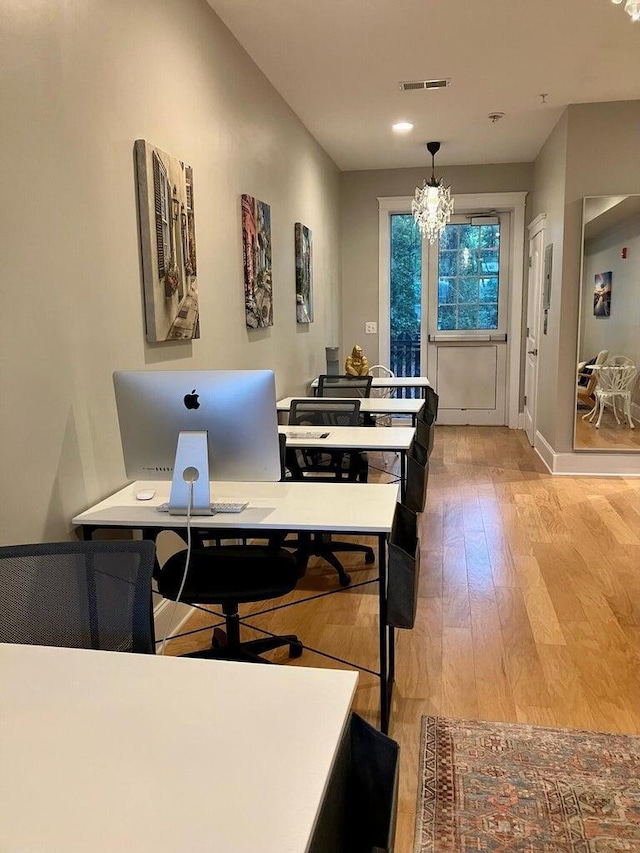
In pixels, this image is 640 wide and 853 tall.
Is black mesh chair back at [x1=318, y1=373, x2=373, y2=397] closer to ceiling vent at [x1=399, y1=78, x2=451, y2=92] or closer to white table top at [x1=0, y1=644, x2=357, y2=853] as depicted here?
ceiling vent at [x1=399, y1=78, x2=451, y2=92]

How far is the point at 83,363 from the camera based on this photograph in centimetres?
221

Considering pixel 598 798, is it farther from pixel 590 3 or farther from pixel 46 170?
pixel 590 3

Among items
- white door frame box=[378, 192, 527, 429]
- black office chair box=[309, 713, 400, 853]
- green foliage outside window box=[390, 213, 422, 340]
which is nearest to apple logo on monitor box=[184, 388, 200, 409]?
black office chair box=[309, 713, 400, 853]


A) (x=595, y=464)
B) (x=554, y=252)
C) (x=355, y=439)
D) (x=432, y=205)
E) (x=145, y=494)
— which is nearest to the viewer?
(x=145, y=494)

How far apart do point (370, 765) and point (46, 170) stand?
1.83 m

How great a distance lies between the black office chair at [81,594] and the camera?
4.54ft

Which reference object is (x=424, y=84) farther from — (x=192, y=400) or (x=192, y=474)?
(x=192, y=474)

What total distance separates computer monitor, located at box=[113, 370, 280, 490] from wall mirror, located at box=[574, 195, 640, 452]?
3.79 meters

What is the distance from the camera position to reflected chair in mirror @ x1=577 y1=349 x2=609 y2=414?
5.14 metres

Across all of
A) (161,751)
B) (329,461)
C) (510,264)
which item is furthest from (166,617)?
(510,264)

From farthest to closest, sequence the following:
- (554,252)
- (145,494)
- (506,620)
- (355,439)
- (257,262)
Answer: (554,252)
(257,262)
(355,439)
(506,620)
(145,494)

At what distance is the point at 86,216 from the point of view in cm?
222

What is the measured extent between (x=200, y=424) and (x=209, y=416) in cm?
4

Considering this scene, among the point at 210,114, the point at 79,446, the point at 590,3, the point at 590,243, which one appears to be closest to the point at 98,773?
the point at 79,446
